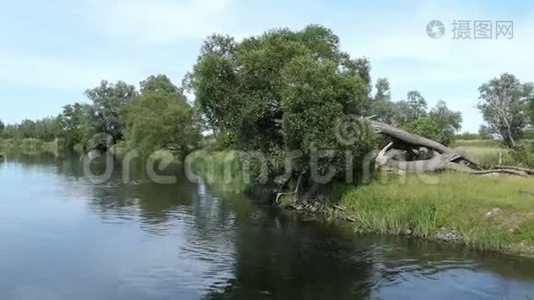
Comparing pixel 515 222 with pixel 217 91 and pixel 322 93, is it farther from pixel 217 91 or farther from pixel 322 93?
pixel 217 91

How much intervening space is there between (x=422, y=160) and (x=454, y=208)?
12455 millimetres

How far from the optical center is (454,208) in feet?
85.9

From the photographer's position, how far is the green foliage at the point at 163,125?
82.1 m

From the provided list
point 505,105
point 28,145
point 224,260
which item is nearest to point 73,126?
point 28,145

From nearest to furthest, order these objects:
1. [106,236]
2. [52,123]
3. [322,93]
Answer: [106,236], [322,93], [52,123]

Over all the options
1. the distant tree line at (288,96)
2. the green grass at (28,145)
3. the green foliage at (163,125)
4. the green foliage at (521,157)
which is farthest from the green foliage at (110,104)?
the green foliage at (521,157)

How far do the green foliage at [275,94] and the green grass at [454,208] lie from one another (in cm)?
335

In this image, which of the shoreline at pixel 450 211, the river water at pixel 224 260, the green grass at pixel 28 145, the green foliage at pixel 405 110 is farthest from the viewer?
the green grass at pixel 28 145

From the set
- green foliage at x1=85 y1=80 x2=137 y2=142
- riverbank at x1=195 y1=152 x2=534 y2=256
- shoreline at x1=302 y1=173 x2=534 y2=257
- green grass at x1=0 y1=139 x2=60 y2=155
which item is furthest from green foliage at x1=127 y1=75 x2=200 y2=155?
green grass at x1=0 y1=139 x2=60 y2=155

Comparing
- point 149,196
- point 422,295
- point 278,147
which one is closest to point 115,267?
point 422,295

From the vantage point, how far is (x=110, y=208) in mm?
37844

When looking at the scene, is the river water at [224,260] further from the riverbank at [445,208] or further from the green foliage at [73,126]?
the green foliage at [73,126]

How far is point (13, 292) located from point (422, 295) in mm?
13527

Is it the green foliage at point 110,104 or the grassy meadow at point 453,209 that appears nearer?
the grassy meadow at point 453,209
